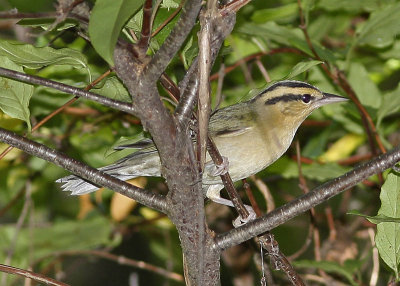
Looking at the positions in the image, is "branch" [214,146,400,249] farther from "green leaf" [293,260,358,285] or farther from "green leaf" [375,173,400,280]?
"green leaf" [293,260,358,285]

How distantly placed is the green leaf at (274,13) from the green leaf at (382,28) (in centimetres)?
48

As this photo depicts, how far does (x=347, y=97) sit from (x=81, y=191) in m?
1.49

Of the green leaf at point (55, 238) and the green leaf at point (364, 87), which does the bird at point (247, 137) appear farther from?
the green leaf at point (55, 238)

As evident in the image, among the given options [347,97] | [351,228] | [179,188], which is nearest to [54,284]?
[179,188]

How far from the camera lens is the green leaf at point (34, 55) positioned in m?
2.26

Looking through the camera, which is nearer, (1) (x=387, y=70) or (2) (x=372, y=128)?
(2) (x=372, y=128)

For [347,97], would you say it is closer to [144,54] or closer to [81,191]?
[81,191]

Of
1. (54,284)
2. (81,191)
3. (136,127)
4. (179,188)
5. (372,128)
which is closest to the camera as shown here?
(179,188)

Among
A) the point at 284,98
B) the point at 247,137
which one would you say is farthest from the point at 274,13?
the point at 247,137

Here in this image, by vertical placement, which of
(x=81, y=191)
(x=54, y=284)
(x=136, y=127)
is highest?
(x=136, y=127)

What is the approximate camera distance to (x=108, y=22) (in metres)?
1.75

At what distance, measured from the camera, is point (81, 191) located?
3.04 metres

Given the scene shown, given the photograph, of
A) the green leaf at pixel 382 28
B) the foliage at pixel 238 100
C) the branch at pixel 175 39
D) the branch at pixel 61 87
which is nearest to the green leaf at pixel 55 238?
the foliage at pixel 238 100

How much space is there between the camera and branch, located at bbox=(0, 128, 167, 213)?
2035 millimetres
